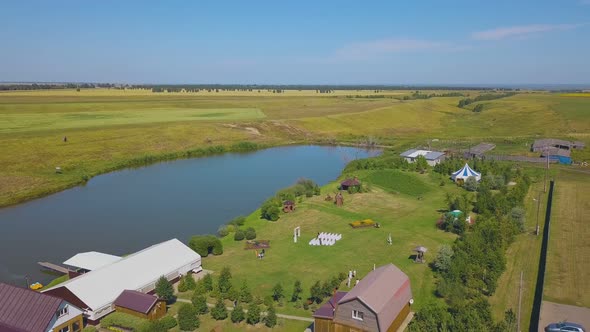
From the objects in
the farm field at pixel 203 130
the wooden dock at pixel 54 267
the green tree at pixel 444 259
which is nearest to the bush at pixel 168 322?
the wooden dock at pixel 54 267

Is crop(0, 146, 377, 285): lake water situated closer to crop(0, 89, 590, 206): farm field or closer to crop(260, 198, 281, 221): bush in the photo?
crop(260, 198, 281, 221): bush

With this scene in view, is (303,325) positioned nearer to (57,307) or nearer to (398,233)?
(57,307)

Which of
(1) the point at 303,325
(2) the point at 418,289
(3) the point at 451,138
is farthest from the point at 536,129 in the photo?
(1) the point at 303,325

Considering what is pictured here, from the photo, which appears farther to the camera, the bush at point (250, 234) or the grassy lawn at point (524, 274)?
the bush at point (250, 234)

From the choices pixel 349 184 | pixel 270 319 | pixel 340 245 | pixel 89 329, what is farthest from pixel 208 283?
pixel 349 184

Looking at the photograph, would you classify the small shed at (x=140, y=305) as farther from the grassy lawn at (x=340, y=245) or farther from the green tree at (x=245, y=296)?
the grassy lawn at (x=340, y=245)

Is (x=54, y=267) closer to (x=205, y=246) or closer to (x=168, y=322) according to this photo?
(x=205, y=246)
